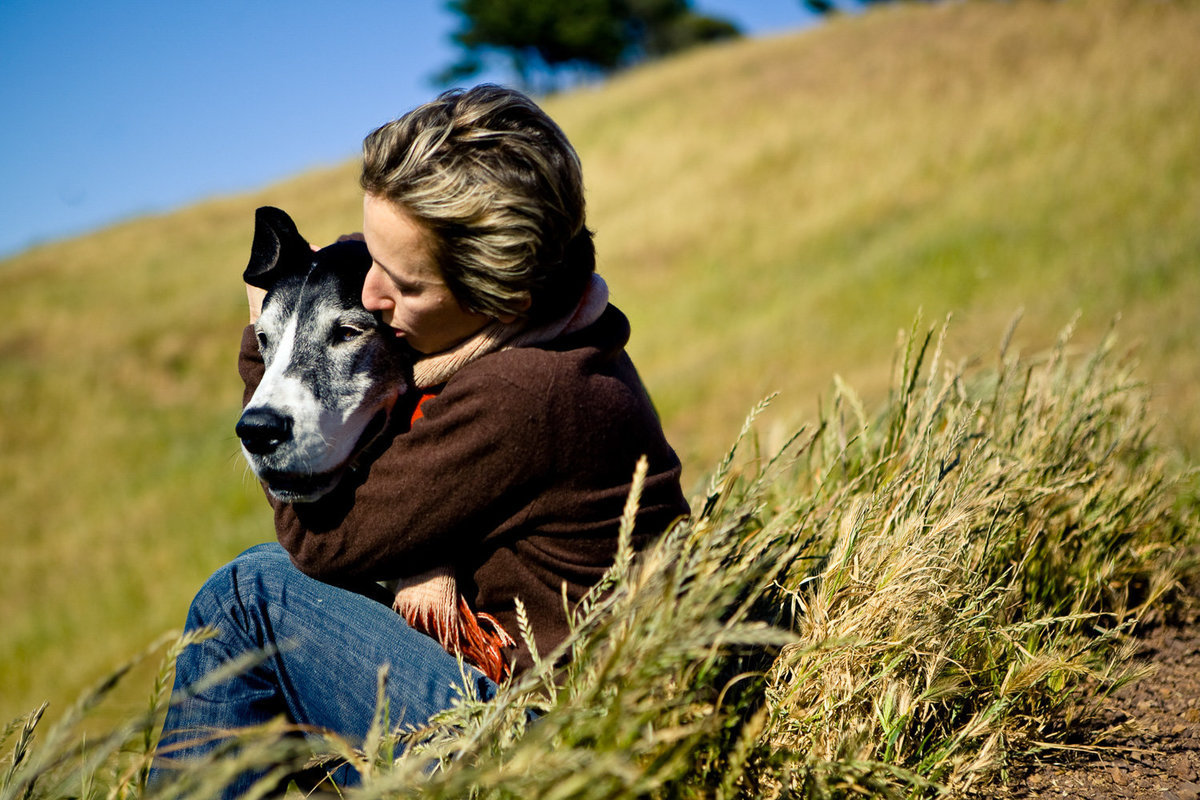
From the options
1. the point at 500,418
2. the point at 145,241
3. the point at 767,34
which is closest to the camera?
the point at 500,418

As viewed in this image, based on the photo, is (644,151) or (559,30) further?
(559,30)

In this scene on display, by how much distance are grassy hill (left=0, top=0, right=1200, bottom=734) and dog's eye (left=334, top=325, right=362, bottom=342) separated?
128 inches

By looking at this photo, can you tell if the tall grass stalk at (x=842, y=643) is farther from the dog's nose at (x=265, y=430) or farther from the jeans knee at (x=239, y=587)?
the dog's nose at (x=265, y=430)

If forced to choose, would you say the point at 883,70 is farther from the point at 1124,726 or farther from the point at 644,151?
the point at 1124,726

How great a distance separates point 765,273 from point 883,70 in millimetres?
10260

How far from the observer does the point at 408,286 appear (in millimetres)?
2047

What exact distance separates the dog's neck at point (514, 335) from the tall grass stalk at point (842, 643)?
0.49 metres

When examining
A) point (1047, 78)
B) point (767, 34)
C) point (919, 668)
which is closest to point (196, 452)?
point (919, 668)

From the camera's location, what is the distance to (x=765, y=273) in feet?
51.2

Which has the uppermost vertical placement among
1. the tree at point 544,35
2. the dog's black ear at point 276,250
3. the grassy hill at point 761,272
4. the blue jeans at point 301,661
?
the tree at point 544,35

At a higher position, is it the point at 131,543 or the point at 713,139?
the point at 713,139

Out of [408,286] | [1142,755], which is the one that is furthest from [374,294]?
[1142,755]

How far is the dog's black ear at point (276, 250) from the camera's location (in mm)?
2246

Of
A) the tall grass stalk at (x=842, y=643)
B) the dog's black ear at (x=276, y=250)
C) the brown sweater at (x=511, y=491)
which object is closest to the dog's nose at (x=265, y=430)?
the brown sweater at (x=511, y=491)
